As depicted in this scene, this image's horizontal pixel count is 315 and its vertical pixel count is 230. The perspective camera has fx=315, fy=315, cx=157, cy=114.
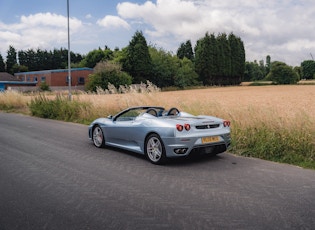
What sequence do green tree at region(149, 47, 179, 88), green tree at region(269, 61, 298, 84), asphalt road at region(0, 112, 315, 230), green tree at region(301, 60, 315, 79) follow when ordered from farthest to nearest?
1. green tree at region(301, 60, 315, 79)
2. green tree at region(269, 61, 298, 84)
3. green tree at region(149, 47, 179, 88)
4. asphalt road at region(0, 112, 315, 230)

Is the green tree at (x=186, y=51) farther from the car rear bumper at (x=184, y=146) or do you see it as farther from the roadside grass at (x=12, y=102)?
the car rear bumper at (x=184, y=146)

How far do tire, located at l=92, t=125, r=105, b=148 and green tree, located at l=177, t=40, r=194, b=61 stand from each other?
92.1m

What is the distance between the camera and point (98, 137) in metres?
8.67

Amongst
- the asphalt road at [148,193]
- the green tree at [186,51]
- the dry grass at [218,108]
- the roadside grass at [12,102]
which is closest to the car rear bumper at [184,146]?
the asphalt road at [148,193]

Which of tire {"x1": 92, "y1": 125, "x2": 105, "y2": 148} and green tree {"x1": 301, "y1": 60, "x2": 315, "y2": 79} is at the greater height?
green tree {"x1": 301, "y1": 60, "x2": 315, "y2": 79}

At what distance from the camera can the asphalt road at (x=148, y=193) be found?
3.81 meters

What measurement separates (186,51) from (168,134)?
95.2 m

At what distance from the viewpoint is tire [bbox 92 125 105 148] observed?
8540mm

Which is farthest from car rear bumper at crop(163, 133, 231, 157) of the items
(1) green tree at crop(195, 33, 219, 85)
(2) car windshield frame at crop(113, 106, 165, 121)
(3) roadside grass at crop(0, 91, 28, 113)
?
(1) green tree at crop(195, 33, 219, 85)

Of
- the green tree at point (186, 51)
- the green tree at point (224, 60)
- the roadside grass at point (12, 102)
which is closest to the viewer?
the roadside grass at point (12, 102)

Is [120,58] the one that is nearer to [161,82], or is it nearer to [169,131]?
[161,82]

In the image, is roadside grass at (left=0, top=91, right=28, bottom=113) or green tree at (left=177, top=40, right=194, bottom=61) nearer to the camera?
roadside grass at (left=0, top=91, right=28, bottom=113)

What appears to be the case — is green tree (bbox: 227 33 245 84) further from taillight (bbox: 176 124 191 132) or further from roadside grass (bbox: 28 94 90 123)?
taillight (bbox: 176 124 191 132)

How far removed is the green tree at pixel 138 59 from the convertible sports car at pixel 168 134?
58392mm
